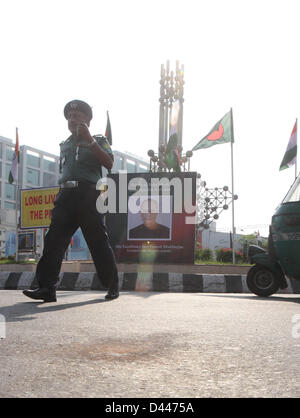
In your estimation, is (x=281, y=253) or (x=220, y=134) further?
(x=220, y=134)

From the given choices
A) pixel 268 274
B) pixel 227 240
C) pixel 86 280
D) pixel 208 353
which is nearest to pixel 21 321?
pixel 208 353

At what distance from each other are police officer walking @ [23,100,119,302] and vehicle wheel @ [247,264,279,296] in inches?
101

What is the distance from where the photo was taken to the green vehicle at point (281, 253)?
6.22 m

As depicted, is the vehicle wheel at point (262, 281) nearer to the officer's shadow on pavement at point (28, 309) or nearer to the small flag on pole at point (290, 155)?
the officer's shadow on pavement at point (28, 309)

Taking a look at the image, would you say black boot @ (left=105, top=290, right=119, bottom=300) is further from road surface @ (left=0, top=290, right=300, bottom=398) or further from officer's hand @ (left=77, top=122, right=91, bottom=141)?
officer's hand @ (left=77, top=122, right=91, bottom=141)

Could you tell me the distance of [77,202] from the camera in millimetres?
4844

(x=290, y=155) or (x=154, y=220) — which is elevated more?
(x=290, y=155)

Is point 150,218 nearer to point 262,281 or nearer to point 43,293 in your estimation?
point 262,281

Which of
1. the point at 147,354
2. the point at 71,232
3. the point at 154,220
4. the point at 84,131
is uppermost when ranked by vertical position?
the point at 84,131

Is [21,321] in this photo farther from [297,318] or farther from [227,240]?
[227,240]

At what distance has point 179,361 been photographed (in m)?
2.12

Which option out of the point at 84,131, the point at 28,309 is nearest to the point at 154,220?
the point at 84,131

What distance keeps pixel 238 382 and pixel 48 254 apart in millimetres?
3208

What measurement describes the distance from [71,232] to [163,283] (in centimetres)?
333
